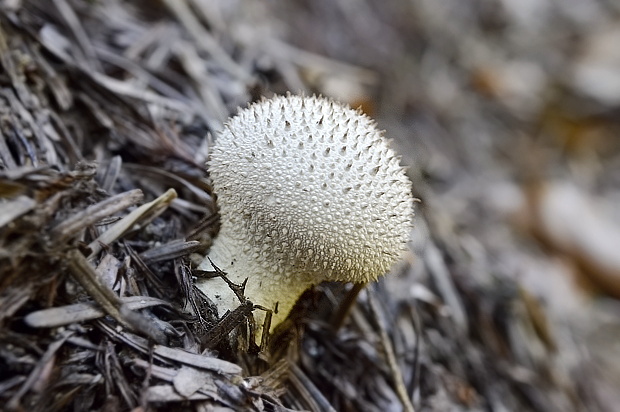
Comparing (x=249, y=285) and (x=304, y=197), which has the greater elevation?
Result: (x=304, y=197)

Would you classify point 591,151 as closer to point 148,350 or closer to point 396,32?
point 396,32

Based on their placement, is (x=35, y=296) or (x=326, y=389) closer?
(x=35, y=296)

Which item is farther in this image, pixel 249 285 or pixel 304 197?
pixel 249 285

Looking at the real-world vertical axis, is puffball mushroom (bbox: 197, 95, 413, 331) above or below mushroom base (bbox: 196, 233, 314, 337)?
above

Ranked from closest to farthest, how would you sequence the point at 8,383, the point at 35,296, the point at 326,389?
1. the point at 8,383
2. the point at 35,296
3. the point at 326,389

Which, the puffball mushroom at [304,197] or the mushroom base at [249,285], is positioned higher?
the puffball mushroom at [304,197]

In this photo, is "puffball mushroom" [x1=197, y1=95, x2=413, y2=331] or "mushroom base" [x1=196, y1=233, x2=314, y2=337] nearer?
"puffball mushroom" [x1=197, y1=95, x2=413, y2=331]

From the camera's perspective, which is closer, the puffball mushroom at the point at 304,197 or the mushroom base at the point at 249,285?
the puffball mushroom at the point at 304,197

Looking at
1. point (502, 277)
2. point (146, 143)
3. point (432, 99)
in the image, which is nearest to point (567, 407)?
point (502, 277)
